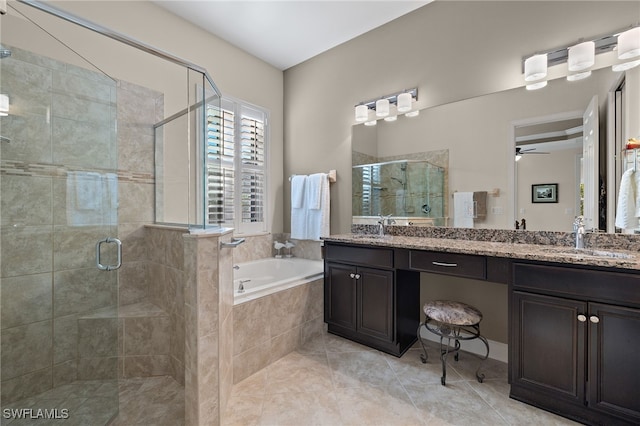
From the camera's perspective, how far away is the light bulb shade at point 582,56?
1.76 meters

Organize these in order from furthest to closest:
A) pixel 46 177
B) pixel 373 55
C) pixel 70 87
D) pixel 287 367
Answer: pixel 373 55, pixel 287 367, pixel 70 87, pixel 46 177

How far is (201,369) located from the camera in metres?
1.39

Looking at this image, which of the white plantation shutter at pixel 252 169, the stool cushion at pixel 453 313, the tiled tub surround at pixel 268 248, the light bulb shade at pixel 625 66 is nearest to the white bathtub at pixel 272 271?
the tiled tub surround at pixel 268 248

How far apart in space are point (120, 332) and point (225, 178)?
1.62m

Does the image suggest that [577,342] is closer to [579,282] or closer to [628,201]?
[579,282]

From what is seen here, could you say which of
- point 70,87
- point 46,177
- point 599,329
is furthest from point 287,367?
point 70,87

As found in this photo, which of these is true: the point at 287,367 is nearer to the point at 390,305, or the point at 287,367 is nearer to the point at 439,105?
the point at 390,305

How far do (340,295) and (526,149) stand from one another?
5.84ft

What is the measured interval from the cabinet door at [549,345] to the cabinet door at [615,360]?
0.04 m

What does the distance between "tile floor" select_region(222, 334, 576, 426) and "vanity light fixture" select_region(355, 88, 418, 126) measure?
209cm

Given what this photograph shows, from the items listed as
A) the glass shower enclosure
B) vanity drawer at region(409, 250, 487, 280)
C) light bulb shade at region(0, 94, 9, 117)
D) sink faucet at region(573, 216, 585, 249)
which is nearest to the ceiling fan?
sink faucet at region(573, 216, 585, 249)

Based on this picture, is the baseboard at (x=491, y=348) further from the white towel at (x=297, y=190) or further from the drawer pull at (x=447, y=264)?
the white towel at (x=297, y=190)

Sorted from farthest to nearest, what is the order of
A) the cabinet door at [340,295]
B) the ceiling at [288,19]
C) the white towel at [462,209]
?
the ceiling at [288,19] < the cabinet door at [340,295] < the white towel at [462,209]

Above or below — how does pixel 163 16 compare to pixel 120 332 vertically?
above
